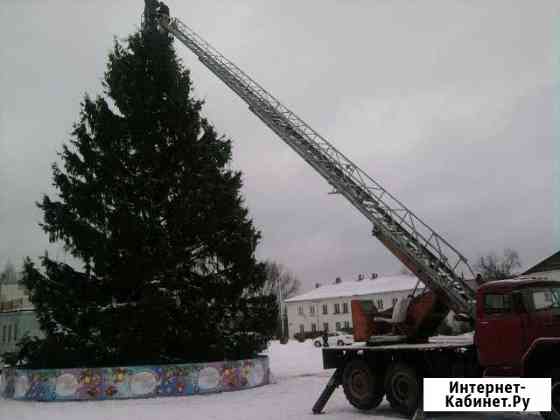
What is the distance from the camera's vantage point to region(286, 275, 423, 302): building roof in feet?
222

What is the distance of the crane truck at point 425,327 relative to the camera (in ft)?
36.5

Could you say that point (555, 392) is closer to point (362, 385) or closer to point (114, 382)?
point (362, 385)

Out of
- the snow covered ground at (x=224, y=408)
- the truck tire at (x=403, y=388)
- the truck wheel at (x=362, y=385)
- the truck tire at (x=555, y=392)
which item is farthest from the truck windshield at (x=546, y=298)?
the truck wheel at (x=362, y=385)

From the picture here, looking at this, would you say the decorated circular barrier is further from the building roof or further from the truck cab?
the building roof

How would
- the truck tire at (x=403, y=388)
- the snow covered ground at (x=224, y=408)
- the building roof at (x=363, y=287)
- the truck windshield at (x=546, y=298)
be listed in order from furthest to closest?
the building roof at (x=363, y=287) < the snow covered ground at (x=224, y=408) < the truck tire at (x=403, y=388) < the truck windshield at (x=546, y=298)

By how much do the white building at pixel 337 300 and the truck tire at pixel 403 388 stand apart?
53.3 m

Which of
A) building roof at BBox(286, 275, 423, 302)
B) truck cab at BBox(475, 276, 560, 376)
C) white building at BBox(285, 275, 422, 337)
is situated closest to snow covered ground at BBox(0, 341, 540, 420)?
truck cab at BBox(475, 276, 560, 376)

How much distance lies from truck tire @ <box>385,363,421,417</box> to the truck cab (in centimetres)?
170

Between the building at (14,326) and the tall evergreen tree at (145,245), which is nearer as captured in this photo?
the tall evergreen tree at (145,245)

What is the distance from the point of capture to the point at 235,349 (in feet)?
71.0

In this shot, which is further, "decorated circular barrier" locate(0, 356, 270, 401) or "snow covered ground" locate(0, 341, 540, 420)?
"decorated circular barrier" locate(0, 356, 270, 401)

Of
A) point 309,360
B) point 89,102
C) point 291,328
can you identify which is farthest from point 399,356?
point 291,328

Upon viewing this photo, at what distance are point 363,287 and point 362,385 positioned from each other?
59900 mm

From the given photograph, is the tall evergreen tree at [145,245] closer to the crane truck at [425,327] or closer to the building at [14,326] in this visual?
the crane truck at [425,327]
